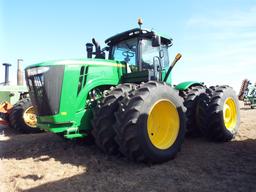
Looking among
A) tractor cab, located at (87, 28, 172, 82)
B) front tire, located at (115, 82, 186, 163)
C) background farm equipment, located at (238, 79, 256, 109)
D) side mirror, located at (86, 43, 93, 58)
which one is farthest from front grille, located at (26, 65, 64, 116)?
background farm equipment, located at (238, 79, 256, 109)

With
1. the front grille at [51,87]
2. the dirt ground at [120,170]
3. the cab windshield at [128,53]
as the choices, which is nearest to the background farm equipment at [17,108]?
the dirt ground at [120,170]

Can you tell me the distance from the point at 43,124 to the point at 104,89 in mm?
1404

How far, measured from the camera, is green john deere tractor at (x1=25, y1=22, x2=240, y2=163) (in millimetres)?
5086

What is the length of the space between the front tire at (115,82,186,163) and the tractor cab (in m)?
0.96

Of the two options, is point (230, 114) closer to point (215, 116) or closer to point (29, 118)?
point (215, 116)

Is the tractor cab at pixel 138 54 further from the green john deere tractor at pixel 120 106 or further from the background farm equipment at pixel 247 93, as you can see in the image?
the background farm equipment at pixel 247 93

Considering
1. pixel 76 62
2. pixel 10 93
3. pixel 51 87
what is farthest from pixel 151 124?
pixel 10 93

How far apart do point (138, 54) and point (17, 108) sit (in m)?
4.22

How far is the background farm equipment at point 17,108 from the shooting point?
8898 mm

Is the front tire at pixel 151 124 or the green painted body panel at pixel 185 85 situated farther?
the green painted body panel at pixel 185 85

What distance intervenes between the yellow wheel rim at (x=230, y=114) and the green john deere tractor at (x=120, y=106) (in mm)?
505

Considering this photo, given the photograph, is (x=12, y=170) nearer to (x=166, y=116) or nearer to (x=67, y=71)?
(x=67, y=71)

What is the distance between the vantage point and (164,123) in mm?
5812

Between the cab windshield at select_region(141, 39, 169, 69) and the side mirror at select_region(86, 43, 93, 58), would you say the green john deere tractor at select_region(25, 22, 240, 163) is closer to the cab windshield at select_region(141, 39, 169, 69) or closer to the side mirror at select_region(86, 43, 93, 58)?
the cab windshield at select_region(141, 39, 169, 69)
